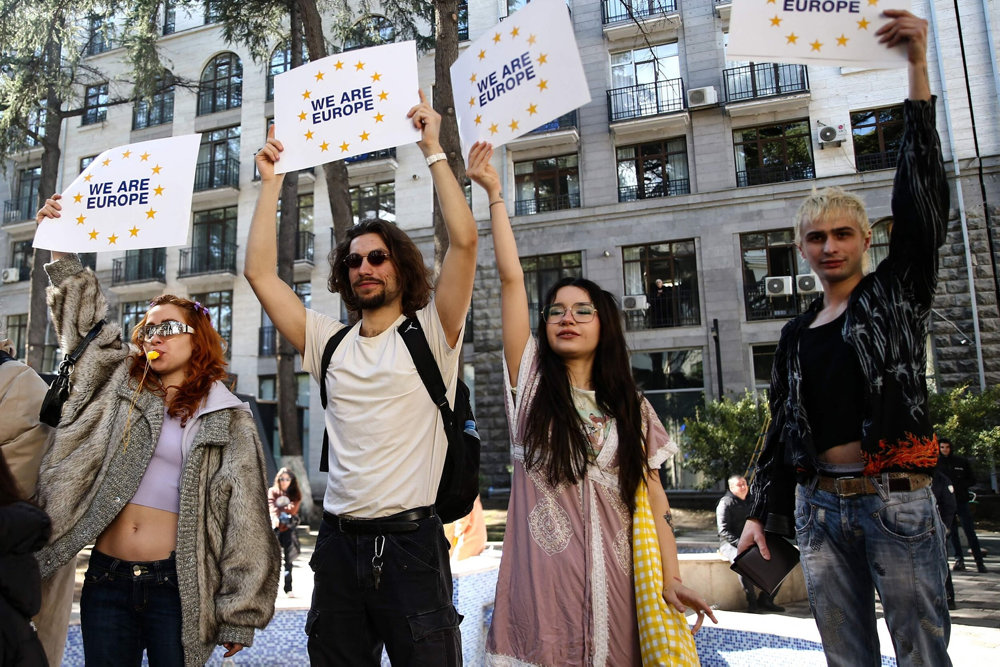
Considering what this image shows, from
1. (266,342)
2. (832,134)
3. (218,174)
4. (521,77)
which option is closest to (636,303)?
(832,134)

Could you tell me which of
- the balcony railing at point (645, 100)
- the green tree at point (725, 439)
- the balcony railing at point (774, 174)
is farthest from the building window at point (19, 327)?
the balcony railing at point (774, 174)

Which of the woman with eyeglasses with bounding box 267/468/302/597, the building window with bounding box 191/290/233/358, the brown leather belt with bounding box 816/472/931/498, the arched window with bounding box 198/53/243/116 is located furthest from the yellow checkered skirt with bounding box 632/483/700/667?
the arched window with bounding box 198/53/243/116

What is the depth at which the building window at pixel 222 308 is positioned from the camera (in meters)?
23.9

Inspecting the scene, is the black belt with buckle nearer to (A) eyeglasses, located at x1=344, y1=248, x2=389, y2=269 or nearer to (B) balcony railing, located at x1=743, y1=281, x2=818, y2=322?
(A) eyeglasses, located at x1=344, y1=248, x2=389, y2=269

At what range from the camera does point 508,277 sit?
2.60 meters

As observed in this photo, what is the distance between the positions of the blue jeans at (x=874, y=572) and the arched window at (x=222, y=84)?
86.3ft

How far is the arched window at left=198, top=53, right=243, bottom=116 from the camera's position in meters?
25.2

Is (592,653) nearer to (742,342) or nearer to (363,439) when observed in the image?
(363,439)

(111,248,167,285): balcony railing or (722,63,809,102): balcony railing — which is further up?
(722,63,809,102): balcony railing

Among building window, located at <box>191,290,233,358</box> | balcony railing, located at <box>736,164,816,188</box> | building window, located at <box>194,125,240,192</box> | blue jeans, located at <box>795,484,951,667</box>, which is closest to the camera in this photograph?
blue jeans, located at <box>795,484,951,667</box>

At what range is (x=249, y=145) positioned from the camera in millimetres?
24328

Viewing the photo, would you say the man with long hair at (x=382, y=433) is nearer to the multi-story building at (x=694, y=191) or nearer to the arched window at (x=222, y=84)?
the multi-story building at (x=694, y=191)

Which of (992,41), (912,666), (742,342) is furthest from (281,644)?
(992,41)

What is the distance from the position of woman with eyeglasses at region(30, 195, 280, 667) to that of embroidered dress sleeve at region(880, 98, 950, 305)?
241 cm
